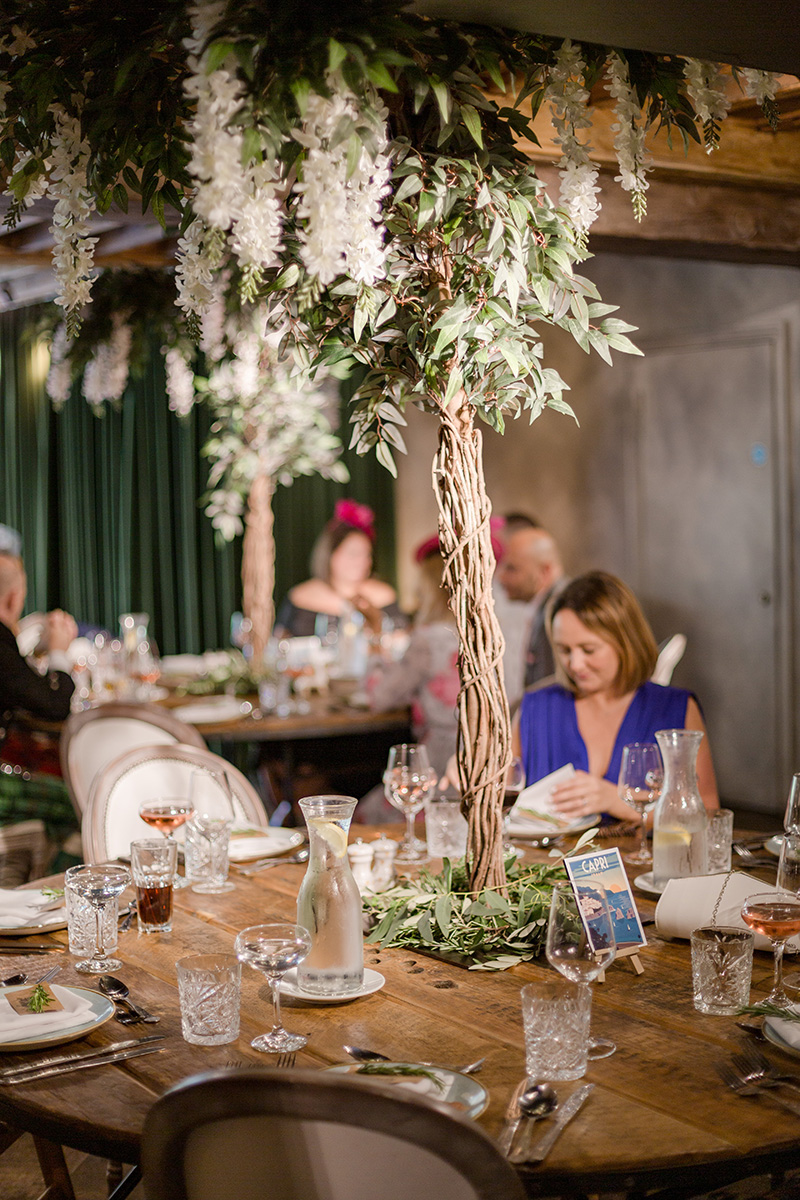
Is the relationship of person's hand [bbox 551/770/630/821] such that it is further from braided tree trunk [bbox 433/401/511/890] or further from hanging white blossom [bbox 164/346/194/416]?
hanging white blossom [bbox 164/346/194/416]

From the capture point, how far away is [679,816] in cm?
230

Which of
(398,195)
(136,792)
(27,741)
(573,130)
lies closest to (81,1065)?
(398,195)

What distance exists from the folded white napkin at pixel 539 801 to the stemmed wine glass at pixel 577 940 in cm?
104

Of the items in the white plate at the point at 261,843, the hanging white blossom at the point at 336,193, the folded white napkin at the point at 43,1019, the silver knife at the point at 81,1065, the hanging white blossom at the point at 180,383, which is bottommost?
the silver knife at the point at 81,1065

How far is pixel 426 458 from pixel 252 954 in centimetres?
765

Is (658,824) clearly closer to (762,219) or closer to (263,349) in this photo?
(762,219)

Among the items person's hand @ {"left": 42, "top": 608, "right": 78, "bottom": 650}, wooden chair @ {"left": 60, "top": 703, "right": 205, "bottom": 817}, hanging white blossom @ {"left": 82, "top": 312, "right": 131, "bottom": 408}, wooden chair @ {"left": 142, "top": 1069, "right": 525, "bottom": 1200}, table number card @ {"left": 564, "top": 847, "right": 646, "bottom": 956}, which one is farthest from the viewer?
hanging white blossom @ {"left": 82, "top": 312, "right": 131, "bottom": 408}

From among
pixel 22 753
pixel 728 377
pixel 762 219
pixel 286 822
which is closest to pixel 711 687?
pixel 728 377

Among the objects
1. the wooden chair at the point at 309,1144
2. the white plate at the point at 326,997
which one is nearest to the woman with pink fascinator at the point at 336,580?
the white plate at the point at 326,997

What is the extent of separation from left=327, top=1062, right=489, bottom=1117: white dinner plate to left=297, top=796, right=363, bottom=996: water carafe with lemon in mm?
317

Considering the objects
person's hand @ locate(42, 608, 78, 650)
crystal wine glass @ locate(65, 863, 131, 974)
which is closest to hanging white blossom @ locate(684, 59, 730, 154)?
crystal wine glass @ locate(65, 863, 131, 974)

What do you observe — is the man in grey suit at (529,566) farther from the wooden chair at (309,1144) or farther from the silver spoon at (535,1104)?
the wooden chair at (309,1144)

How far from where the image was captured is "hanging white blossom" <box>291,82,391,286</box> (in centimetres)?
158

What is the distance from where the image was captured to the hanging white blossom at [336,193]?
5.19 ft
